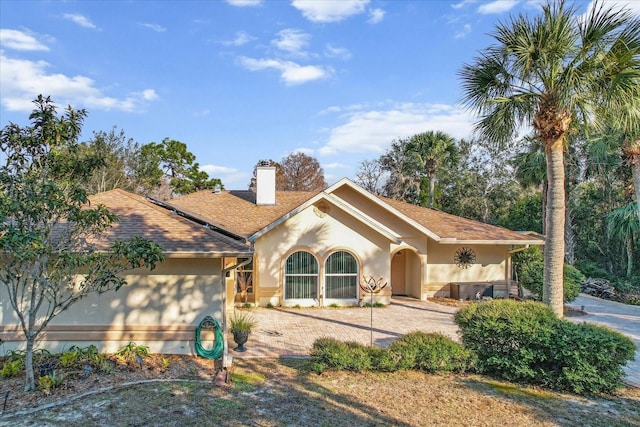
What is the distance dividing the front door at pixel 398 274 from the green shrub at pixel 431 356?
1084cm

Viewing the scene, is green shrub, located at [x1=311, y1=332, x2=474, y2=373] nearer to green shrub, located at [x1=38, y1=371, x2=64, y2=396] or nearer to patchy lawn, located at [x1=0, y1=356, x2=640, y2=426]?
patchy lawn, located at [x1=0, y1=356, x2=640, y2=426]

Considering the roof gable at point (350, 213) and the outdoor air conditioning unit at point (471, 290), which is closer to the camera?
the roof gable at point (350, 213)

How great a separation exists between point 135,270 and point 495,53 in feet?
33.1

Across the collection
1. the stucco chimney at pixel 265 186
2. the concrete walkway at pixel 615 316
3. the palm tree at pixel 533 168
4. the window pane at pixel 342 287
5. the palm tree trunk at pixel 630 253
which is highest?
the palm tree at pixel 533 168

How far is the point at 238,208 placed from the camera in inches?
755

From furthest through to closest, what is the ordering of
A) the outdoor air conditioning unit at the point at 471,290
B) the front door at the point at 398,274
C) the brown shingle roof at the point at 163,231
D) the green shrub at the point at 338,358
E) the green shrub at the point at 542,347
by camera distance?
1. the front door at the point at 398,274
2. the outdoor air conditioning unit at the point at 471,290
3. the brown shingle roof at the point at 163,231
4. the green shrub at the point at 338,358
5. the green shrub at the point at 542,347

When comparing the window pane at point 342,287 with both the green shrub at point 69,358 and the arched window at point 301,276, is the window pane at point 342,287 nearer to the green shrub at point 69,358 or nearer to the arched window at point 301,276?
the arched window at point 301,276

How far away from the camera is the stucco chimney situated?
19.8m

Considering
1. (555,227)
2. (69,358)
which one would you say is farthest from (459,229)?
(69,358)

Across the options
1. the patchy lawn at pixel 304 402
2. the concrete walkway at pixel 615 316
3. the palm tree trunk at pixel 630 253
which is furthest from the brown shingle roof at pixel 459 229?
the patchy lawn at pixel 304 402

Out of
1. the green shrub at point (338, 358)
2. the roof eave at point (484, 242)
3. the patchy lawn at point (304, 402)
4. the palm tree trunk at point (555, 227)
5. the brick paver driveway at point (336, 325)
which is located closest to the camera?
the patchy lawn at point (304, 402)

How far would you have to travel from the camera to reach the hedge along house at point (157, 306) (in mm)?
8805

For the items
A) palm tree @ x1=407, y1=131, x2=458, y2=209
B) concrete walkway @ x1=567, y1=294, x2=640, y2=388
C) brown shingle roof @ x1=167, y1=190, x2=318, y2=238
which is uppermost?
palm tree @ x1=407, y1=131, x2=458, y2=209

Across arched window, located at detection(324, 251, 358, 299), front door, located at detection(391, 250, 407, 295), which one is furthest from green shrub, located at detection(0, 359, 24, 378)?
front door, located at detection(391, 250, 407, 295)
